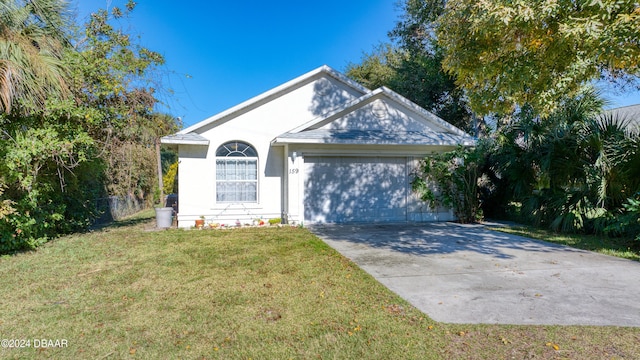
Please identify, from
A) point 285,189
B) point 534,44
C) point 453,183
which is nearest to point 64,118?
point 285,189

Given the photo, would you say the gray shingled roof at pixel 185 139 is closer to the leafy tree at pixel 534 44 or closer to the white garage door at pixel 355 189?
the white garage door at pixel 355 189

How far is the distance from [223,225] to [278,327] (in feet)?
26.8

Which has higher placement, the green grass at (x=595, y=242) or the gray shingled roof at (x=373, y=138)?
the gray shingled roof at (x=373, y=138)

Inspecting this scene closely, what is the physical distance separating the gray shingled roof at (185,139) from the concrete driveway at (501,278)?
527cm

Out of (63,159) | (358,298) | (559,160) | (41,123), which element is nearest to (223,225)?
(63,159)

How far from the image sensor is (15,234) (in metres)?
7.45

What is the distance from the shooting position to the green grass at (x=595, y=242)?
7.02 metres

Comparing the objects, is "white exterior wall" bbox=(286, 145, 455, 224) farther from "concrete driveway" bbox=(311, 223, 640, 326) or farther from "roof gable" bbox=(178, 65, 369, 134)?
"concrete driveway" bbox=(311, 223, 640, 326)

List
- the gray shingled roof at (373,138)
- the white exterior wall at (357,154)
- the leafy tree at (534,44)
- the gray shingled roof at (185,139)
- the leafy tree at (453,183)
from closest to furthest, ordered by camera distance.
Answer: the leafy tree at (534,44) < the gray shingled roof at (185,139) < the gray shingled roof at (373,138) < the white exterior wall at (357,154) < the leafy tree at (453,183)

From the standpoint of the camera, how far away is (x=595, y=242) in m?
7.95

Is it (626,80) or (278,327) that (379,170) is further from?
(626,80)

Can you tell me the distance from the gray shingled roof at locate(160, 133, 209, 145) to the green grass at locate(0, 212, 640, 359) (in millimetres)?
4671

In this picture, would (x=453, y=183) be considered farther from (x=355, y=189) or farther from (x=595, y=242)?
(x=595, y=242)

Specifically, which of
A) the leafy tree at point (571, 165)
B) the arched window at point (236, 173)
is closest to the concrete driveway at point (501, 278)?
the leafy tree at point (571, 165)
